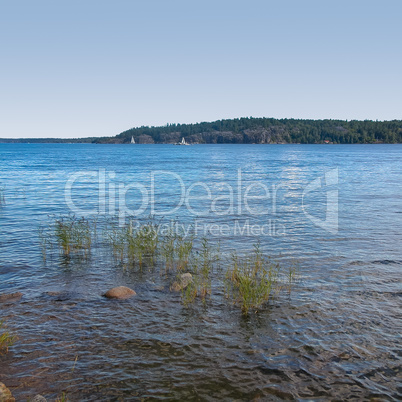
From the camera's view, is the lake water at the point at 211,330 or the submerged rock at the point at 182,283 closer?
the lake water at the point at 211,330

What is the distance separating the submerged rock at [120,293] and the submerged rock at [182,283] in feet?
4.45

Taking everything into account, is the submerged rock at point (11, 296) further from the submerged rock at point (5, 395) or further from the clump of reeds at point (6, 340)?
the submerged rock at point (5, 395)

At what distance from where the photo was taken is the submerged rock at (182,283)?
38.9 feet

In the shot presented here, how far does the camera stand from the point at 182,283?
12.1 metres

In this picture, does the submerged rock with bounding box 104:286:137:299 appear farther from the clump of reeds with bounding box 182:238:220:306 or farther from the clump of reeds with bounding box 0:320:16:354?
the clump of reeds with bounding box 0:320:16:354

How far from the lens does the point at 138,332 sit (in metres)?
9.21

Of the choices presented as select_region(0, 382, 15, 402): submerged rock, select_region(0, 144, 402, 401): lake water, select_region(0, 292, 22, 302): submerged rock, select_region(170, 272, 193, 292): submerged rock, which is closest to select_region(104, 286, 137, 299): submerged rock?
select_region(0, 144, 402, 401): lake water

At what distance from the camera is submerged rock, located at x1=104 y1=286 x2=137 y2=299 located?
37.1 ft

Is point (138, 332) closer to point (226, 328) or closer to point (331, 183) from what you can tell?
point (226, 328)

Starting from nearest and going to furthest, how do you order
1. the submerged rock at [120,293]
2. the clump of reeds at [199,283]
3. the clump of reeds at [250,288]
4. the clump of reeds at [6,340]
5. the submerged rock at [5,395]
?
1. the submerged rock at [5,395]
2. the clump of reeds at [6,340]
3. the clump of reeds at [250,288]
4. the clump of reeds at [199,283]
5. the submerged rock at [120,293]

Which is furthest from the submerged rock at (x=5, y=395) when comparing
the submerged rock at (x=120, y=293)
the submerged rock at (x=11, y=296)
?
the submerged rock at (x=11, y=296)

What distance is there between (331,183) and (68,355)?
42.8 metres

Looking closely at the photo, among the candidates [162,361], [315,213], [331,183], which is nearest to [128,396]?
[162,361]

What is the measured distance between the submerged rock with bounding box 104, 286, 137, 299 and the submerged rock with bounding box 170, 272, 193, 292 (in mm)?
1356
